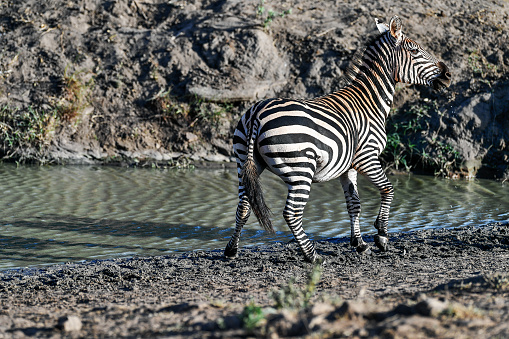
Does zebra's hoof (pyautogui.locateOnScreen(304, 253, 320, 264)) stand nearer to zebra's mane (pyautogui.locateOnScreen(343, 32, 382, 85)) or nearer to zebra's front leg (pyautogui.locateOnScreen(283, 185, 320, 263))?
zebra's front leg (pyautogui.locateOnScreen(283, 185, 320, 263))

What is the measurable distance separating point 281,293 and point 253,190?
2171 mm

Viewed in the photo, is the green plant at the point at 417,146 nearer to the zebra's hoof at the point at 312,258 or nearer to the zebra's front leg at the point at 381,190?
the zebra's front leg at the point at 381,190

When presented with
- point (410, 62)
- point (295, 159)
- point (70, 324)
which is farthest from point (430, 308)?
point (410, 62)

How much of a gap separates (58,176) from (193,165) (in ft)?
9.43

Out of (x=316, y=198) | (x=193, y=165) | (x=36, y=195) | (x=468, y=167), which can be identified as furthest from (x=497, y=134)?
(x=36, y=195)

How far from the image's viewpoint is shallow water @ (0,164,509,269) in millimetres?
6766

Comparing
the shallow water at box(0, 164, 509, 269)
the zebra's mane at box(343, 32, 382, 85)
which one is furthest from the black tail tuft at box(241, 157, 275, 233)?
the zebra's mane at box(343, 32, 382, 85)

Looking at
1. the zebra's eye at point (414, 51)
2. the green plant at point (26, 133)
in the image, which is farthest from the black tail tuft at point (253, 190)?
the green plant at point (26, 133)

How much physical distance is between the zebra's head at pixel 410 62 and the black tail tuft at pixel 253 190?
274 cm

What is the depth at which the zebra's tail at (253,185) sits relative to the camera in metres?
5.62

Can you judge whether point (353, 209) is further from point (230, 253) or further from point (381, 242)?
point (230, 253)

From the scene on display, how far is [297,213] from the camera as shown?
574 centimetres

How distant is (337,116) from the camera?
20.0ft

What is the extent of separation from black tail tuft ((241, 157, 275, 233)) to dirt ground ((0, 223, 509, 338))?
21.7 inches
